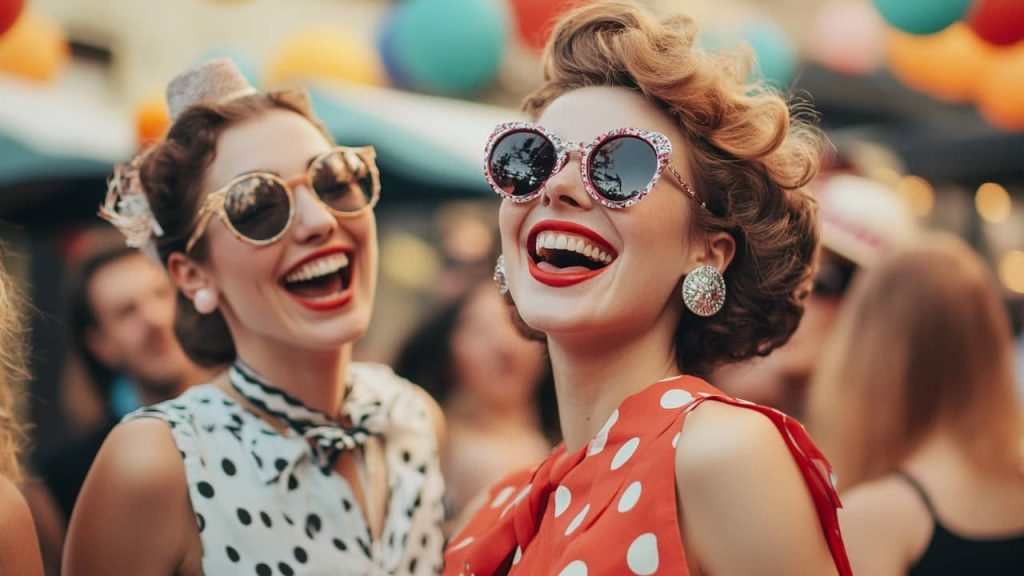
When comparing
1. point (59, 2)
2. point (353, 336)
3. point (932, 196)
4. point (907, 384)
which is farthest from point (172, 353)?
point (932, 196)

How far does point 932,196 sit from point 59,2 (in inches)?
285

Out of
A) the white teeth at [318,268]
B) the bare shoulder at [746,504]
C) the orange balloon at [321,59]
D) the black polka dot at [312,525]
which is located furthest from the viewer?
the orange balloon at [321,59]

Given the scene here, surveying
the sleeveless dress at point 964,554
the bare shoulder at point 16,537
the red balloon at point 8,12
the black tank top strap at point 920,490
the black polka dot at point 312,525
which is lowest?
the sleeveless dress at point 964,554

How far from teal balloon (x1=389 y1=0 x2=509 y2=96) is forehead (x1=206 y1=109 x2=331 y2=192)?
3.35 metres

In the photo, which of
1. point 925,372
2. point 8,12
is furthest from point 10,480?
point 925,372

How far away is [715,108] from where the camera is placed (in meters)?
2.42

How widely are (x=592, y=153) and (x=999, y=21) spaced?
11.8 feet

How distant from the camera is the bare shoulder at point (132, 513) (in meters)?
2.53

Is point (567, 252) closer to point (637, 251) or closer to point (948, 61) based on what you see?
point (637, 251)

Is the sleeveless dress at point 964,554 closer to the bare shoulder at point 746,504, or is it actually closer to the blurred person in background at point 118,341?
the bare shoulder at point 746,504

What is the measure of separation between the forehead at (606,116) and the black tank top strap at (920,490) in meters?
1.58

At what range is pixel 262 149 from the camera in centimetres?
285

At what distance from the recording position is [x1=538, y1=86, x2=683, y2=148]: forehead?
94.5 inches

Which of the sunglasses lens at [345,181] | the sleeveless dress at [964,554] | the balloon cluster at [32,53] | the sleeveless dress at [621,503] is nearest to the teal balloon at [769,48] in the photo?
the balloon cluster at [32,53]
